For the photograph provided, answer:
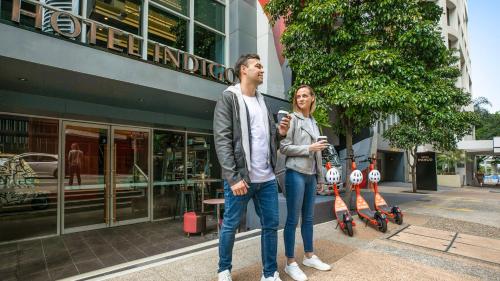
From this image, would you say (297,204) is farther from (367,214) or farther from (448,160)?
(448,160)

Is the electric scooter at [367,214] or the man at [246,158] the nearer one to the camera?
the man at [246,158]

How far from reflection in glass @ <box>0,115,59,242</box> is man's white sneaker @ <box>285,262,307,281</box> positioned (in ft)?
17.7

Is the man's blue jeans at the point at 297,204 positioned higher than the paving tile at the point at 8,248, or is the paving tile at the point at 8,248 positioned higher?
the man's blue jeans at the point at 297,204

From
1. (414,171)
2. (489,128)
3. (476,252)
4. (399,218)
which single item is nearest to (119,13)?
(399,218)

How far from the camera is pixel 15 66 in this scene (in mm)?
3992

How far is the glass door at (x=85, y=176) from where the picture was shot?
603cm

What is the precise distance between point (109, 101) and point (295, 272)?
532 cm

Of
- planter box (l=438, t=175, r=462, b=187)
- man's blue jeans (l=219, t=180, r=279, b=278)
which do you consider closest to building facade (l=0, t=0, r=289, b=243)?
man's blue jeans (l=219, t=180, r=279, b=278)

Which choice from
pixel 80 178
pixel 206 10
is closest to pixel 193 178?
pixel 80 178

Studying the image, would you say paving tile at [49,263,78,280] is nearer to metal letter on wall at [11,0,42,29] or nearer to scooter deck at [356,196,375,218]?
metal letter on wall at [11,0,42,29]

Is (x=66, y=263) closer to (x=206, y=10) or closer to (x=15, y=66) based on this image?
(x=15, y=66)

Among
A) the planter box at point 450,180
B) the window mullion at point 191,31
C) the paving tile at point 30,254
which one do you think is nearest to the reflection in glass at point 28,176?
the paving tile at point 30,254

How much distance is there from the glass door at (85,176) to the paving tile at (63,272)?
2.17 meters

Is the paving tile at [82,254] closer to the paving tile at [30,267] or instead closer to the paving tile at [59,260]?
the paving tile at [59,260]
